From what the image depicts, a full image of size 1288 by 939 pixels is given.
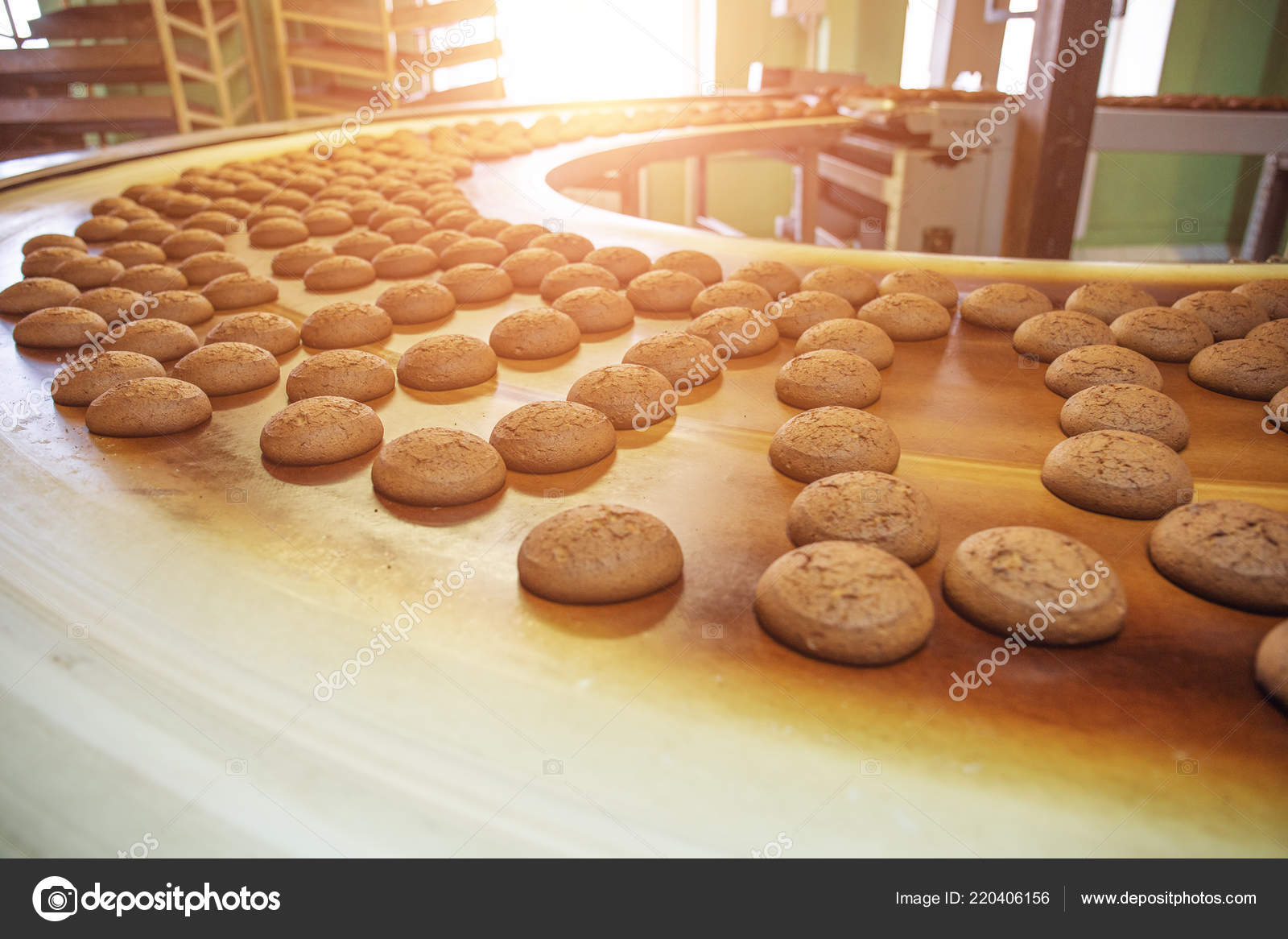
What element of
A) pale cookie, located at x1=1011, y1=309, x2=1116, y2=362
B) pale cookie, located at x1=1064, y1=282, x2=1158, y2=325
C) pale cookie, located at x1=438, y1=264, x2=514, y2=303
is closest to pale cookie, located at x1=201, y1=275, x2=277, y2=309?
pale cookie, located at x1=438, y1=264, x2=514, y2=303

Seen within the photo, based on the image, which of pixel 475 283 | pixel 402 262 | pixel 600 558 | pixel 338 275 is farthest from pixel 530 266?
pixel 600 558

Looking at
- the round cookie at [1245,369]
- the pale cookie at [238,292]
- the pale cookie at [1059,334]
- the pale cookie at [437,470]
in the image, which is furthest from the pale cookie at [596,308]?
the round cookie at [1245,369]

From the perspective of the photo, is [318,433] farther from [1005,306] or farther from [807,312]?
[1005,306]

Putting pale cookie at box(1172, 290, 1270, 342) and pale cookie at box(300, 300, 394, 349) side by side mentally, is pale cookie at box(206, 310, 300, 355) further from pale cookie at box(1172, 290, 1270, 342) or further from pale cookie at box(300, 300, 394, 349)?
pale cookie at box(1172, 290, 1270, 342)

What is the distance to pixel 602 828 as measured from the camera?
791 millimetres

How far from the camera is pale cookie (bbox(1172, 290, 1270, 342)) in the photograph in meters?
2.00

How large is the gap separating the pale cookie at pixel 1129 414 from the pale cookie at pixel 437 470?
1076mm

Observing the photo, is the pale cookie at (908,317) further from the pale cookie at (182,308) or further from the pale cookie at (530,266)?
the pale cookie at (182,308)

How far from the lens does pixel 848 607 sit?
0.99 metres

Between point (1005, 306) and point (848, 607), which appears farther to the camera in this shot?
point (1005, 306)

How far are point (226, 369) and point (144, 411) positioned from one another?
226 mm
